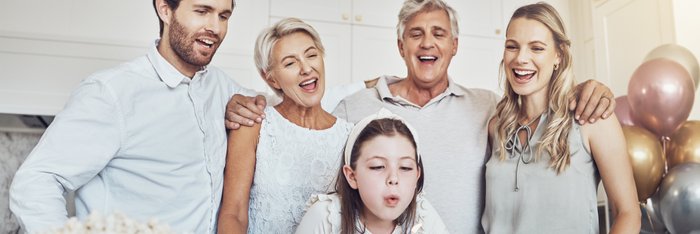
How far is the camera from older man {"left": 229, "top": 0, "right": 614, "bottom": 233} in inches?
74.4

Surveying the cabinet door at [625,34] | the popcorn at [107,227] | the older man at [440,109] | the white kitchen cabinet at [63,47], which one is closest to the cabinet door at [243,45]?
the white kitchen cabinet at [63,47]

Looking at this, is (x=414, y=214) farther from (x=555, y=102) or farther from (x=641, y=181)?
(x=641, y=181)

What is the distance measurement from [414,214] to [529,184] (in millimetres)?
356

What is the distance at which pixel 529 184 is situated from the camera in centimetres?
170

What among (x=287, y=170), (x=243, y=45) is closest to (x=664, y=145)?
(x=287, y=170)

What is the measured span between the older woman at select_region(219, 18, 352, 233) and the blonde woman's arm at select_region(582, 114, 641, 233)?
0.65 meters

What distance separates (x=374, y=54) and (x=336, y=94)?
1573 millimetres

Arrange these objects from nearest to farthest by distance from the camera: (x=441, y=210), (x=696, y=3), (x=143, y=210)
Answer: (x=143, y=210), (x=441, y=210), (x=696, y=3)

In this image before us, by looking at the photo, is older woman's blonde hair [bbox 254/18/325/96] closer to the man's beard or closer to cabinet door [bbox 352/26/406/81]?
the man's beard

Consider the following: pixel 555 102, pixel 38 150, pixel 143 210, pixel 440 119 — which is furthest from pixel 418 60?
pixel 38 150

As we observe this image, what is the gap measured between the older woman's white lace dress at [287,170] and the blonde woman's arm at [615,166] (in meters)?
0.66

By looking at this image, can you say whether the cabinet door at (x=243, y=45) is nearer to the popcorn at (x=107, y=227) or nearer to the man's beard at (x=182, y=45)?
the man's beard at (x=182, y=45)

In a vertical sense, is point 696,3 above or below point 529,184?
above

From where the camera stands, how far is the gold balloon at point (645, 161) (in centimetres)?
242
